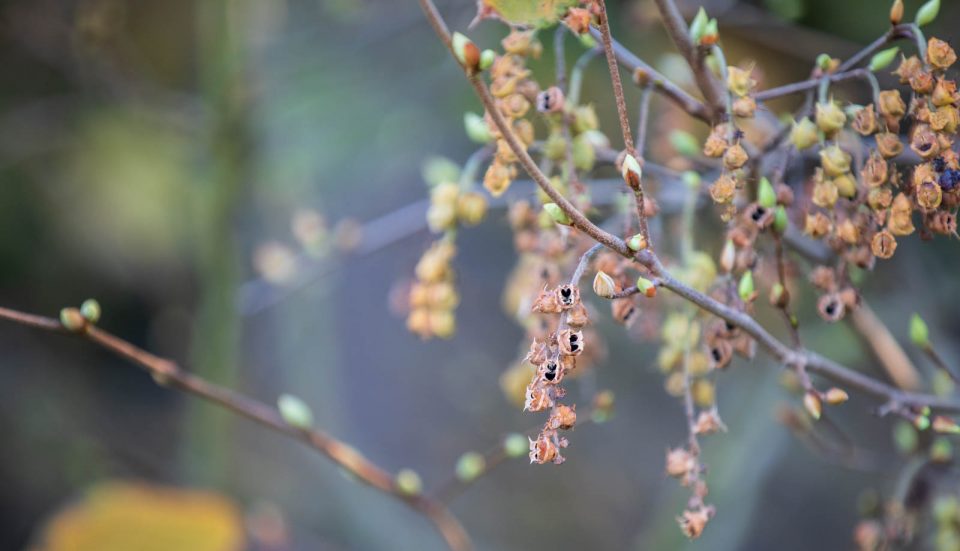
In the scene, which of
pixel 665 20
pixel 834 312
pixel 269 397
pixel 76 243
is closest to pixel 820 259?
pixel 834 312

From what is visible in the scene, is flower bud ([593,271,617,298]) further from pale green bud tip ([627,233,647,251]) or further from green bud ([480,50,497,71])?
green bud ([480,50,497,71])

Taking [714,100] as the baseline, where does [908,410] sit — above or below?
below

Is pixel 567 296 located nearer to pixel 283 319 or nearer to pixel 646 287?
pixel 646 287

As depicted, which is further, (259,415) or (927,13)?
(259,415)

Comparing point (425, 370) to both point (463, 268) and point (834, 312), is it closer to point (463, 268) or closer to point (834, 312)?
point (463, 268)

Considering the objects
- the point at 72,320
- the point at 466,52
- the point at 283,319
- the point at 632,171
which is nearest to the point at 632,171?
the point at 632,171

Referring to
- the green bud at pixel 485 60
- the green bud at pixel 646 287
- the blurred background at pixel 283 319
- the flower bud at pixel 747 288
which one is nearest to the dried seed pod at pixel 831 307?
the flower bud at pixel 747 288

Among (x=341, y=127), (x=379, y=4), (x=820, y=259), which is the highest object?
(x=379, y=4)
